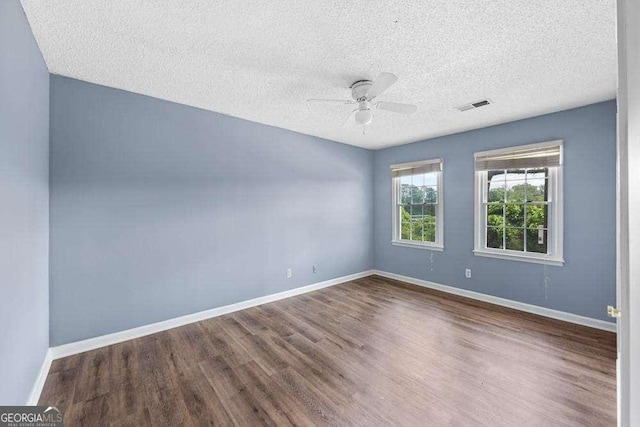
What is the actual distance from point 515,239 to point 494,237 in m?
0.24

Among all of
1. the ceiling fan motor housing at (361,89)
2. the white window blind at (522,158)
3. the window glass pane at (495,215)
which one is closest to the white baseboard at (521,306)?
the window glass pane at (495,215)

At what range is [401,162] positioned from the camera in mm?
4801

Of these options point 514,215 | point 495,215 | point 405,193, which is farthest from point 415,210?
point 514,215

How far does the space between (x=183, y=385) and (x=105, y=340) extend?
1.19m

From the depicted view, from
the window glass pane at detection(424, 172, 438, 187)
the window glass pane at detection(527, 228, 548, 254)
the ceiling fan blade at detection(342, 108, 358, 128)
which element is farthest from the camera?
the window glass pane at detection(424, 172, 438, 187)

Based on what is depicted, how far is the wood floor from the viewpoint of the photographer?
1.74 m

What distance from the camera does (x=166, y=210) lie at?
296 cm

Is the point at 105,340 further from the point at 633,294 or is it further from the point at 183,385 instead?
the point at 633,294

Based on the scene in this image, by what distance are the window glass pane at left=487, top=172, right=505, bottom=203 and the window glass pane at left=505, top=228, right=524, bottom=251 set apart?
439mm

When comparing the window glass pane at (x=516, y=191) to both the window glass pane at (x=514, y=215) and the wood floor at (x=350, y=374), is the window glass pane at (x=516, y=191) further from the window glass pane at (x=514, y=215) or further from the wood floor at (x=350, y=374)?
the wood floor at (x=350, y=374)

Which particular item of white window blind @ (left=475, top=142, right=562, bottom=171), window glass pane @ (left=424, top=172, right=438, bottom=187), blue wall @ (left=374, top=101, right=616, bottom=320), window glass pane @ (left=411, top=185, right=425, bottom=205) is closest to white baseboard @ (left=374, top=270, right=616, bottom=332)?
blue wall @ (left=374, top=101, right=616, bottom=320)

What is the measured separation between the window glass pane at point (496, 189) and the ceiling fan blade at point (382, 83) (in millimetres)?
2481

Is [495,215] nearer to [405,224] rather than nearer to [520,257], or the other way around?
[520,257]

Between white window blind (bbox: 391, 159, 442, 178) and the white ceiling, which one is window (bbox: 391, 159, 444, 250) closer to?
white window blind (bbox: 391, 159, 442, 178)
